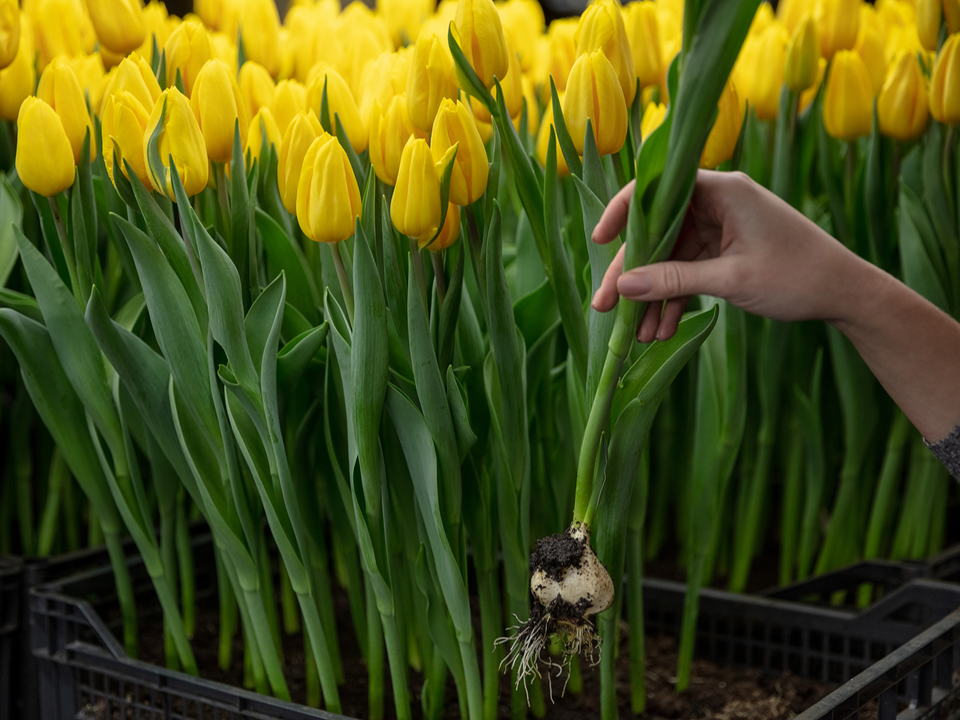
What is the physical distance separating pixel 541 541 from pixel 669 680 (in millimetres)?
465

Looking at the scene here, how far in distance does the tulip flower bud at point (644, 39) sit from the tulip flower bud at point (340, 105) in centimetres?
27

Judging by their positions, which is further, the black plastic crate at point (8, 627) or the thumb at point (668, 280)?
the black plastic crate at point (8, 627)

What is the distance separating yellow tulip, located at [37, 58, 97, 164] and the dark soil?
562 millimetres

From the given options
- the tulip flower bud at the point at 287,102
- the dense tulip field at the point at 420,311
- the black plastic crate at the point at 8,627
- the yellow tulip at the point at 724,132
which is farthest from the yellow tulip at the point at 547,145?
the black plastic crate at the point at 8,627

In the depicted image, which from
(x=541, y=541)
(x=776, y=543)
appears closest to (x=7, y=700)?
(x=541, y=541)

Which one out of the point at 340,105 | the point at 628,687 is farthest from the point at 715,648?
the point at 340,105

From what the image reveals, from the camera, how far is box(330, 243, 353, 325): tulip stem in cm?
69

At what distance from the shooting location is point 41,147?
0.72 m

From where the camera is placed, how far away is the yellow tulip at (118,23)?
877mm

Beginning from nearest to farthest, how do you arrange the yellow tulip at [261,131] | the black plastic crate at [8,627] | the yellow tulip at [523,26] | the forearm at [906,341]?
the forearm at [906,341] < the yellow tulip at [261,131] < the black plastic crate at [8,627] < the yellow tulip at [523,26]

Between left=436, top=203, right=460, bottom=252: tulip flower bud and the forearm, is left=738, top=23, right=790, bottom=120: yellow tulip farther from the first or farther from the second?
left=436, top=203, right=460, bottom=252: tulip flower bud

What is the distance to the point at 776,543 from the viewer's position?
54.1 inches

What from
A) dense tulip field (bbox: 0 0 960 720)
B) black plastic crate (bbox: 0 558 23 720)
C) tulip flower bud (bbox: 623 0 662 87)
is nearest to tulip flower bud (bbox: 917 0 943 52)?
dense tulip field (bbox: 0 0 960 720)

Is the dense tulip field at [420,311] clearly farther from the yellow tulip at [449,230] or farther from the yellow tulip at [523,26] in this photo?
the yellow tulip at [523,26]
